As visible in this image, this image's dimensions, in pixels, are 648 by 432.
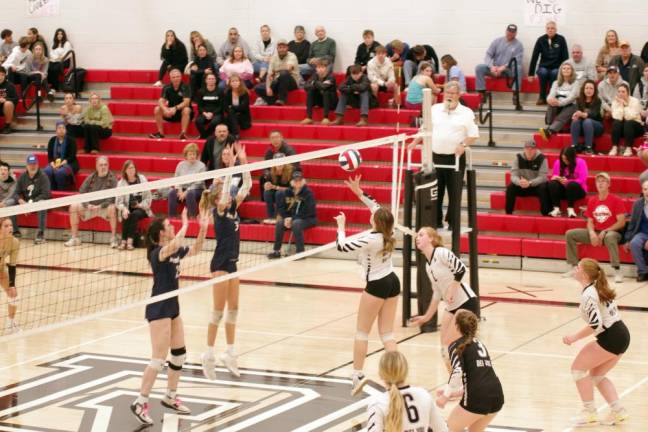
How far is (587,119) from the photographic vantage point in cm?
2125

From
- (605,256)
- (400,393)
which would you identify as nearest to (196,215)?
(605,256)

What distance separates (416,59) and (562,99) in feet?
11.9

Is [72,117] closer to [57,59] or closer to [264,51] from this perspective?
[57,59]

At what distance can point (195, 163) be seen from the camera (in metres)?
21.9

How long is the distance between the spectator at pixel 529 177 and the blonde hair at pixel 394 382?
13.0 meters

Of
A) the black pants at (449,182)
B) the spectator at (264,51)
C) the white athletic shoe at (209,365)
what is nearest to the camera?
the white athletic shoe at (209,365)

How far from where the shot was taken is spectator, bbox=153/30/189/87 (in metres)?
26.4

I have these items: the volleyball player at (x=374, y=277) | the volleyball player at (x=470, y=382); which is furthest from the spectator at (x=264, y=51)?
the volleyball player at (x=470, y=382)

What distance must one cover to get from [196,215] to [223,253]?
28.7 ft

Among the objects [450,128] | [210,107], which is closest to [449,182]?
[450,128]

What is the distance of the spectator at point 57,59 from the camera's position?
91.9 ft

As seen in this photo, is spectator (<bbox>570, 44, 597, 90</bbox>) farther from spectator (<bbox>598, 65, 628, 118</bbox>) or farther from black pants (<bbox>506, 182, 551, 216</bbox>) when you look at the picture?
black pants (<bbox>506, 182, 551, 216</bbox>)

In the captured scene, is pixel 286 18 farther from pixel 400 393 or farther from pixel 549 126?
pixel 400 393

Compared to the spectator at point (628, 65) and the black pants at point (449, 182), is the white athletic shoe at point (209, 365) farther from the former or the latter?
the spectator at point (628, 65)
